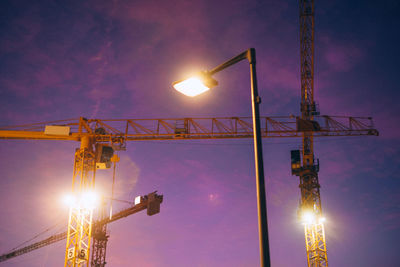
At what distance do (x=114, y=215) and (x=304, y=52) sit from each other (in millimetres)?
41682

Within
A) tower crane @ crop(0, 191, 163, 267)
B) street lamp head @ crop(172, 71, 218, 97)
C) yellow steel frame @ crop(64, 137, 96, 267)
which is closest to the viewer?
street lamp head @ crop(172, 71, 218, 97)

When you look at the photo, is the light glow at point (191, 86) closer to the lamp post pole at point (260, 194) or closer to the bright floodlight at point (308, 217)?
the lamp post pole at point (260, 194)

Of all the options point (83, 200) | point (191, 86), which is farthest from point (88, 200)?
point (191, 86)

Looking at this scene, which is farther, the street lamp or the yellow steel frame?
the yellow steel frame

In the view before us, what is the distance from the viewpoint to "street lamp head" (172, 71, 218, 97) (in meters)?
8.20

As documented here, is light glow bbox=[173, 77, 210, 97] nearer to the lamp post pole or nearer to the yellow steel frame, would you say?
the lamp post pole

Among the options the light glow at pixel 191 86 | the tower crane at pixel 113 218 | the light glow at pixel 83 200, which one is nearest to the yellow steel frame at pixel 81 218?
the light glow at pixel 83 200

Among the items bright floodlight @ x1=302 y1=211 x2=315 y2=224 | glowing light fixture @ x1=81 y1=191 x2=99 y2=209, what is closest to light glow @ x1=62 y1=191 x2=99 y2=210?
→ glowing light fixture @ x1=81 y1=191 x2=99 y2=209

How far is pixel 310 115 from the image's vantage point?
2405 inches

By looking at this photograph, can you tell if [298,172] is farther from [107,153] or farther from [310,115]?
[107,153]

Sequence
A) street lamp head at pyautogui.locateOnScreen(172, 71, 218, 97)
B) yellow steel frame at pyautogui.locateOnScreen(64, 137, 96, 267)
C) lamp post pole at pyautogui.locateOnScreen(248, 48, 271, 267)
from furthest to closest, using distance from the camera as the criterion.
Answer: yellow steel frame at pyautogui.locateOnScreen(64, 137, 96, 267)
street lamp head at pyautogui.locateOnScreen(172, 71, 218, 97)
lamp post pole at pyautogui.locateOnScreen(248, 48, 271, 267)

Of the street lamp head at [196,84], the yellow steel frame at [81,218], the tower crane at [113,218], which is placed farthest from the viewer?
the tower crane at [113,218]

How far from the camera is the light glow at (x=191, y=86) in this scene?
8.26m

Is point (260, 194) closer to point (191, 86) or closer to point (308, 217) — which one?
point (191, 86)
